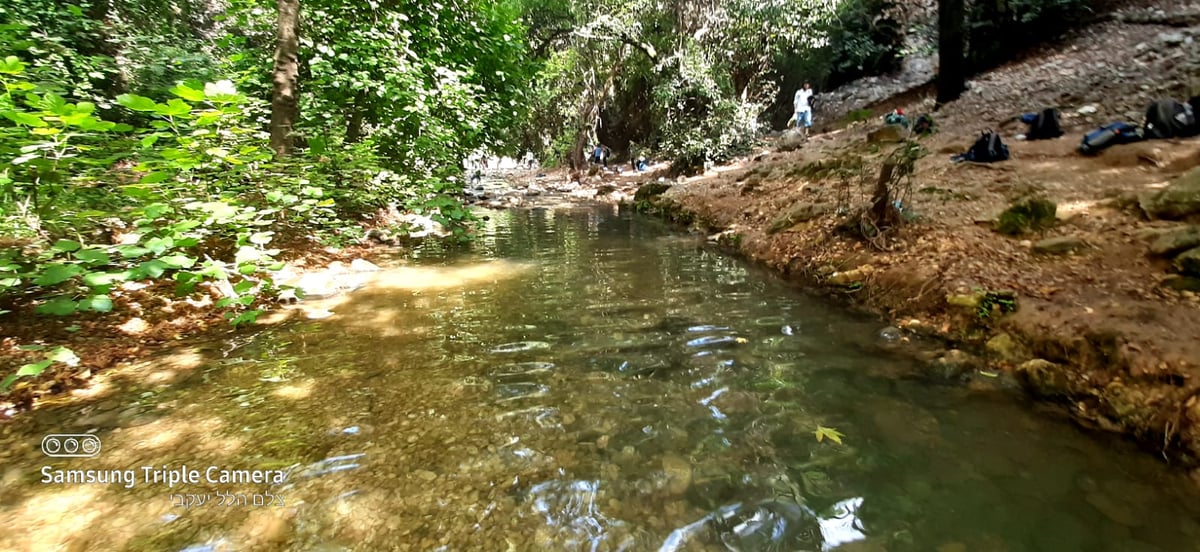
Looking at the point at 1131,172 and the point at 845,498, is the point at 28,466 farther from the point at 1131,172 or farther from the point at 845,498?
the point at 1131,172

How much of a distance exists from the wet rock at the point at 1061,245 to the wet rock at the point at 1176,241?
0.46 metres

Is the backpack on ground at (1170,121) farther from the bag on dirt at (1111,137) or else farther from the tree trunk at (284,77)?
the tree trunk at (284,77)

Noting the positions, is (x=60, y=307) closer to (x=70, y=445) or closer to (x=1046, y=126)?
(x=70, y=445)

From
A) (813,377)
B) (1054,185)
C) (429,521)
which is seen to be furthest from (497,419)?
(1054,185)

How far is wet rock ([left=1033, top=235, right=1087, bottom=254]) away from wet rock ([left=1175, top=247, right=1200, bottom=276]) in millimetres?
761

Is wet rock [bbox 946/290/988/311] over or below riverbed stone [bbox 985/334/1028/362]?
over

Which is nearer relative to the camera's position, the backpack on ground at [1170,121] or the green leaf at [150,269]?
the green leaf at [150,269]

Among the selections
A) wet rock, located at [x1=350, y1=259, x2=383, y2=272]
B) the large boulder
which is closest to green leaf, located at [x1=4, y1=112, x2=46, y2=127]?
wet rock, located at [x1=350, y1=259, x2=383, y2=272]

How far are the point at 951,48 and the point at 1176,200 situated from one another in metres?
8.94

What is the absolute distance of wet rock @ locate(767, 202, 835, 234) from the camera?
23.7ft

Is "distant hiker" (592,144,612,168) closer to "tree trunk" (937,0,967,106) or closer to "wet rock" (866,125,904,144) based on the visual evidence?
"tree trunk" (937,0,967,106)

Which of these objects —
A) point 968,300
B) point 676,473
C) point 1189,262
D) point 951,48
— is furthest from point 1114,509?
point 951,48

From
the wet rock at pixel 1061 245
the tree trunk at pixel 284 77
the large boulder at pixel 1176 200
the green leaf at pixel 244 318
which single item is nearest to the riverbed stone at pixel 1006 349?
the wet rock at pixel 1061 245

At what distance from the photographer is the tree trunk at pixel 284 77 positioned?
20.2 ft
